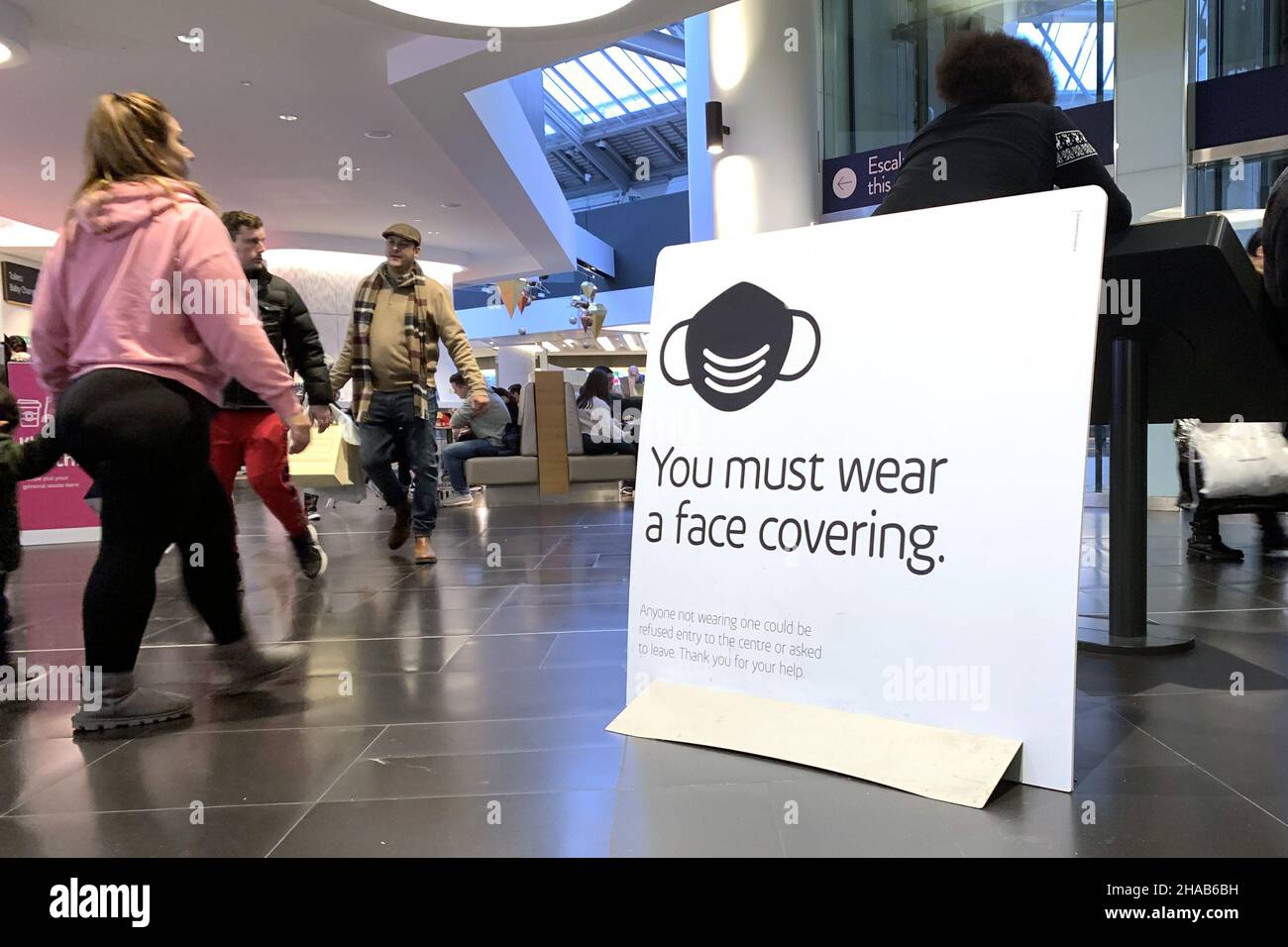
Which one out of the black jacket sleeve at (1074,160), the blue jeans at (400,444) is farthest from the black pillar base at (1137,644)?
the blue jeans at (400,444)

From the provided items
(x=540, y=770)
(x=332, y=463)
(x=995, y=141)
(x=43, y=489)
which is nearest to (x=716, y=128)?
(x=332, y=463)

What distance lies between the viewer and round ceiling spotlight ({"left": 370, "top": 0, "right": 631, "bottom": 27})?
5.32 meters

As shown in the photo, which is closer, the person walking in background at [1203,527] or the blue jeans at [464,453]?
the person walking in background at [1203,527]

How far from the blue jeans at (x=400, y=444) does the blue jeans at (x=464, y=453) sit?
136 inches

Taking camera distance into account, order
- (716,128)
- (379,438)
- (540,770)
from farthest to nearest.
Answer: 1. (716,128)
2. (379,438)
3. (540,770)

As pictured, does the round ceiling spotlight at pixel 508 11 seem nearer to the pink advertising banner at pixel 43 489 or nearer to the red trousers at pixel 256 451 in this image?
the red trousers at pixel 256 451

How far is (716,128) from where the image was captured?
781cm

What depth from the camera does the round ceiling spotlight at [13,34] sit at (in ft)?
18.0

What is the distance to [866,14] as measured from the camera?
354 inches

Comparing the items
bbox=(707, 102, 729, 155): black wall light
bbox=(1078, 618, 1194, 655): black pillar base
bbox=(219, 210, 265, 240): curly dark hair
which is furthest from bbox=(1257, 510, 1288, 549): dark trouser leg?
bbox=(707, 102, 729, 155): black wall light

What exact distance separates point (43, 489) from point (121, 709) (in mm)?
4984

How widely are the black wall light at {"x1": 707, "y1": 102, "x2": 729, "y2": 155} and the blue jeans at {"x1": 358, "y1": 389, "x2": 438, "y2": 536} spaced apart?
4549 mm

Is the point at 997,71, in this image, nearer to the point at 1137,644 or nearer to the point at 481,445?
the point at 1137,644

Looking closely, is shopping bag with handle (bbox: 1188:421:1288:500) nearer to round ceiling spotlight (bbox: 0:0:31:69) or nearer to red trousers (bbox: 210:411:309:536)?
red trousers (bbox: 210:411:309:536)
